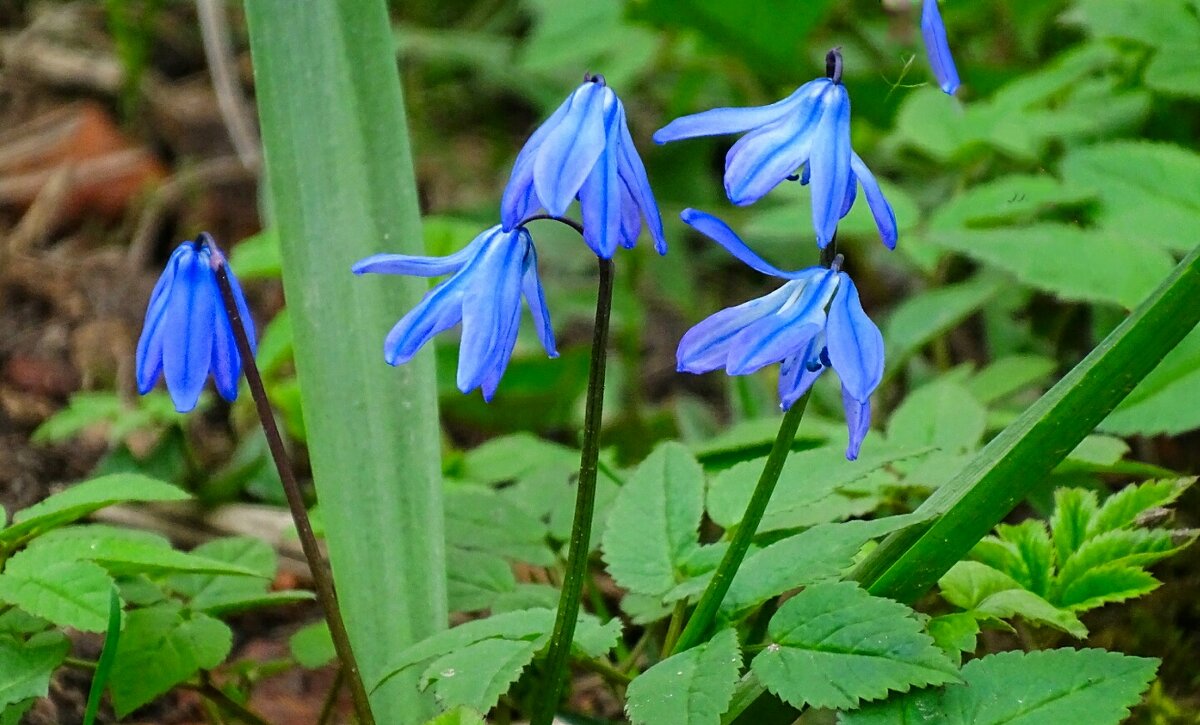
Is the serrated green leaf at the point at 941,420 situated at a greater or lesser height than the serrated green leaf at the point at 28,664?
greater

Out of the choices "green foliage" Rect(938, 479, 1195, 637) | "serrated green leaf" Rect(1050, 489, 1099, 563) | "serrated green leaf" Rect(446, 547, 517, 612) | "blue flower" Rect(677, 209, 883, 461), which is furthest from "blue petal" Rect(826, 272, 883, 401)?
"serrated green leaf" Rect(446, 547, 517, 612)

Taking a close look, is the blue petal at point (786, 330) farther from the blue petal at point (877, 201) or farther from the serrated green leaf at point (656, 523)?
the serrated green leaf at point (656, 523)

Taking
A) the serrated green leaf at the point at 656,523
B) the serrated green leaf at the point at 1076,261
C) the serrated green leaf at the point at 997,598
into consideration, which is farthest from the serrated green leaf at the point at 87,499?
the serrated green leaf at the point at 1076,261

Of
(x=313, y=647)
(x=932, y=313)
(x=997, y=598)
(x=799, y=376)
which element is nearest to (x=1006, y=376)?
(x=932, y=313)

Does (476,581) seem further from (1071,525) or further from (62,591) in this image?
(1071,525)

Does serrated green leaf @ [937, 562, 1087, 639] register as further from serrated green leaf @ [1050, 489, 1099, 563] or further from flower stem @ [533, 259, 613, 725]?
flower stem @ [533, 259, 613, 725]

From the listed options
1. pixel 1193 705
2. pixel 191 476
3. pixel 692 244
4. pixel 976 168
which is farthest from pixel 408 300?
pixel 692 244
